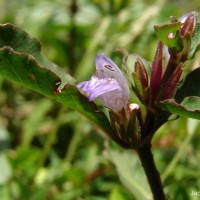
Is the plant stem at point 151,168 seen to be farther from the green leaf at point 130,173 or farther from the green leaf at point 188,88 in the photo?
the green leaf at point 130,173

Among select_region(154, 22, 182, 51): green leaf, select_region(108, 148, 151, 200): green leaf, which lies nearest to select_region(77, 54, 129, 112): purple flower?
select_region(154, 22, 182, 51): green leaf

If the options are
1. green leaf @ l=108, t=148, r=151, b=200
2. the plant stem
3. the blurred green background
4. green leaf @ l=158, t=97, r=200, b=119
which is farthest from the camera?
the blurred green background

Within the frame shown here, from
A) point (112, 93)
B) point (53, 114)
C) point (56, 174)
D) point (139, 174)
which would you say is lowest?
point (53, 114)

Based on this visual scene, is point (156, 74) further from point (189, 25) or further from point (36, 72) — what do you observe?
point (36, 72)

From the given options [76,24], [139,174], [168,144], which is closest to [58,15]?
[76,24]

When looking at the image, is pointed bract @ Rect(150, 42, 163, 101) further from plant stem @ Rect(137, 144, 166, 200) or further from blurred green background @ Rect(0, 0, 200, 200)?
blurred green background @ Rect(0, 0, 200, 200)

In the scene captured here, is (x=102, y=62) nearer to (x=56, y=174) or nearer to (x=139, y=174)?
(x=139, y=174)

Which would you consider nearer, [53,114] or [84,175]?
[84,175]

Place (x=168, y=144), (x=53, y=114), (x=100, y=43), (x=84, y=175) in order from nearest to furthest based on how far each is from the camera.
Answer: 1. (x=84, y=175)
2. (x=168, y=144)
3. (x=53, y=114)
4. (x=100, y=43)
